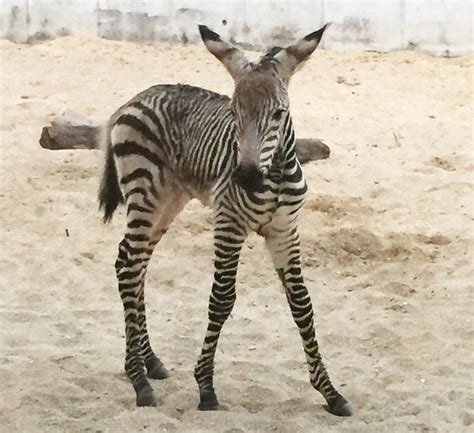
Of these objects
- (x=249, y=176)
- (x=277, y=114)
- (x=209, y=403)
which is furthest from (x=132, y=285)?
(x=277, y=114)

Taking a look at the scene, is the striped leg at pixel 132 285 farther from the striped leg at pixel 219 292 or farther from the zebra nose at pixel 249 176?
the zebra nose at pixel 249 176

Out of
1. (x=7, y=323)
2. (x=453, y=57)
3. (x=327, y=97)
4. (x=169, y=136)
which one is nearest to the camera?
(x=169, y=136)

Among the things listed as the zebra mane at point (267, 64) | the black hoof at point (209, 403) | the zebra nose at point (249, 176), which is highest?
the zebra mane at point (267, 64)

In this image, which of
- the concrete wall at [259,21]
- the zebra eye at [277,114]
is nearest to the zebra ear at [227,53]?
the zebra eye at [277,114]

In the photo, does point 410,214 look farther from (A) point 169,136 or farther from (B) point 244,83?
(B) point 244,83

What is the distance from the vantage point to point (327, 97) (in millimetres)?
10406

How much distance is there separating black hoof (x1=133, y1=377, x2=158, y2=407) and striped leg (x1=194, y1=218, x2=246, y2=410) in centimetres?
23

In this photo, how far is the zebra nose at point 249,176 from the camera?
12.6 feet

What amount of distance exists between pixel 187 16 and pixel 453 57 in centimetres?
342

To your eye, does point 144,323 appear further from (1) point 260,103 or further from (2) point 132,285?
(1) point 260,103

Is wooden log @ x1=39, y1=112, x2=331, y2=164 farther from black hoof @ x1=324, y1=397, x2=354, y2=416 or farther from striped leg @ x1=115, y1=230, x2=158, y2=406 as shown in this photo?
black hoof @ x1=324, y1=397, x2=354, y2=416

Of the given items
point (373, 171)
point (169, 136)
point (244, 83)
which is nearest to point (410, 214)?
point (373, 171)

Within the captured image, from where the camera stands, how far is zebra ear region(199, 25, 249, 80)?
4.17 meters

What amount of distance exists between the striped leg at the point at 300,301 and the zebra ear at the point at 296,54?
76 centimetres
